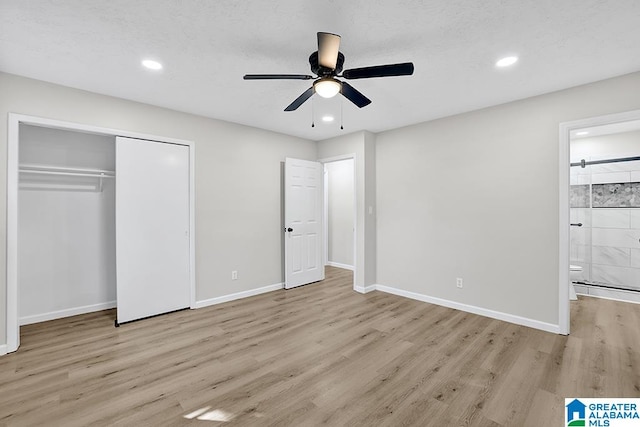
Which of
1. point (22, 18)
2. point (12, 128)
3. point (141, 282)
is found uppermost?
point (22, 18)

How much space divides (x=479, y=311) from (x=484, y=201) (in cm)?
141

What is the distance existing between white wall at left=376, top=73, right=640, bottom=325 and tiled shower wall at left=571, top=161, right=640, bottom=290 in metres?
2.61

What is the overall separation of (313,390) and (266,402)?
354 millimetres

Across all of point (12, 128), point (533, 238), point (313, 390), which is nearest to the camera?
point (313, 390)

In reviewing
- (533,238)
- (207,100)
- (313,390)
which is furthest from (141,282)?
(533,238)

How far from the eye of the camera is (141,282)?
354 cm

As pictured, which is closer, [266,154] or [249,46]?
[249,46]

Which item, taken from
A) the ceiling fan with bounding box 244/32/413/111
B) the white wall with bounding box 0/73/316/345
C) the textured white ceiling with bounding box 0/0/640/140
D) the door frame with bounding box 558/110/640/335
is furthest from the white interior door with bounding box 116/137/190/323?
the door frame with bounding box 558/110/640/335

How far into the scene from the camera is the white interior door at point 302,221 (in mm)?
4867

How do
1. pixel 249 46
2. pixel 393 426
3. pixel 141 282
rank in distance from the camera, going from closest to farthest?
1. pixel 393 426
2. pixel 249 46
3. pixel 141 282

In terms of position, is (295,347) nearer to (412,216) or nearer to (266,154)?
(412,216)

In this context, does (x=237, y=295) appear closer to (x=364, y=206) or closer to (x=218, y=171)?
(x=218, y=171)

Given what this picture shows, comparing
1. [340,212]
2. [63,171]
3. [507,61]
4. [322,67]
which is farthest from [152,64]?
[340,212]

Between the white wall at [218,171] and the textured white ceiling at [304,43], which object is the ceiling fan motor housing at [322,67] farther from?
the white wall at [218,171]
